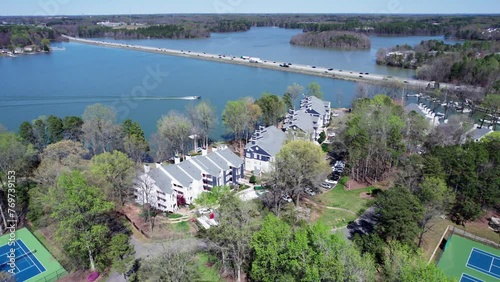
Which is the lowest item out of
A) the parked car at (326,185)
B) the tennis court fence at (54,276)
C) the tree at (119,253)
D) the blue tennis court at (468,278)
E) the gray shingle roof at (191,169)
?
the tennis court fence at (54,276)

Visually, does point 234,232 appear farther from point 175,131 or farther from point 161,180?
point 175,131

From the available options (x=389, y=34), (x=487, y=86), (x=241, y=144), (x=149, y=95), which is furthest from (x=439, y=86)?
(x=389, y=34)

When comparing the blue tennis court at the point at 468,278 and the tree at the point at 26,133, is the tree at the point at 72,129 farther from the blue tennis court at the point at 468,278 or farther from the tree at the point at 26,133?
the blue tennis court at the point at 468,278

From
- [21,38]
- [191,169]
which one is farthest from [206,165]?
[21,38]

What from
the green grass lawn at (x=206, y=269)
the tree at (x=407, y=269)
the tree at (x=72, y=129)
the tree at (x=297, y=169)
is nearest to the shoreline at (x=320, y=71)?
the tree at (x=297, y=169)

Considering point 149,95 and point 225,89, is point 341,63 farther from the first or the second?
point 149,95

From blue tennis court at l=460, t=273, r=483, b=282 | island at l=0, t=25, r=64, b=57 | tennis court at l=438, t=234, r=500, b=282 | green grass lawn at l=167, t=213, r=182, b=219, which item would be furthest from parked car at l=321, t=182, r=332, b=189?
island at l=0, t=25, r=64, b=57
